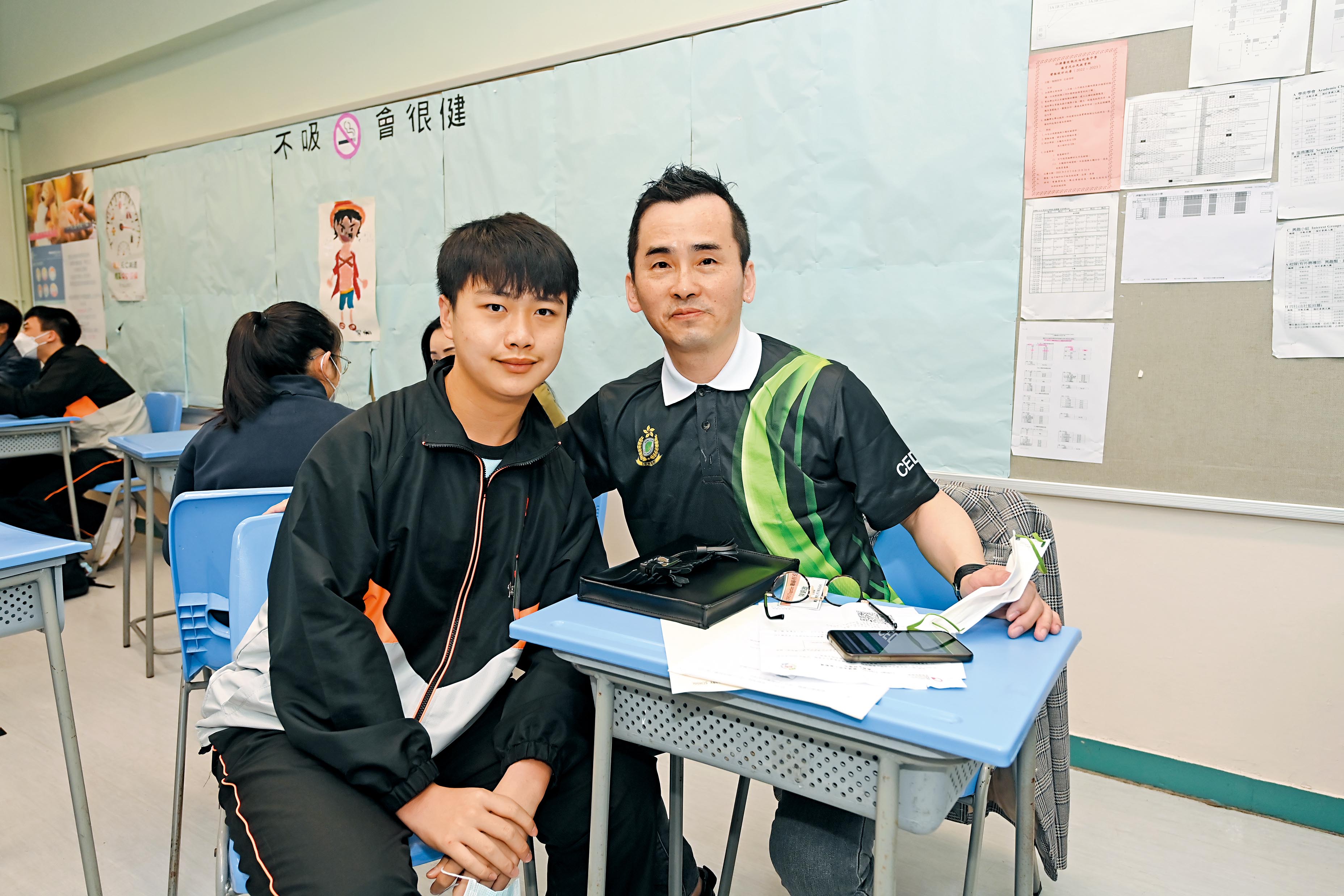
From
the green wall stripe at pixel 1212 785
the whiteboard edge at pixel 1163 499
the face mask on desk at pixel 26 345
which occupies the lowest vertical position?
the green wall stripe at pixel 1212 785

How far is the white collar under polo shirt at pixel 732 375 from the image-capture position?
1514 mm

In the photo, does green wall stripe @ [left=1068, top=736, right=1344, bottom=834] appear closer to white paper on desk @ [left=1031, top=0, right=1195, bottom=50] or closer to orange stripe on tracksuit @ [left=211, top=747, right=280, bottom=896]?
white paper on desk @ [left=1031, top=0, right=1195, bottom=50]

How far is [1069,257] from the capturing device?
2.03 metres

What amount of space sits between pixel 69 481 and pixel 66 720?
2727 millimetres

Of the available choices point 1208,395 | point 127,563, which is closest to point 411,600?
point 1208,395

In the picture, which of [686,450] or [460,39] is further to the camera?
[460,39]

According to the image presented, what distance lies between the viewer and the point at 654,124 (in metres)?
2.66

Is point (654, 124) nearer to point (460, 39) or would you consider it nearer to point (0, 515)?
point (460, 39)

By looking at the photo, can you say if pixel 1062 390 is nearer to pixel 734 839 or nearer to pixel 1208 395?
pixel 1208 395

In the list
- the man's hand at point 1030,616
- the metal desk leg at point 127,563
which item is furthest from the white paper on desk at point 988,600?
the metal desk leg at point 127,563

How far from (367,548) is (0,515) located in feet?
11.4

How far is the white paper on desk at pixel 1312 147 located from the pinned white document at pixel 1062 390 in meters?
0.43

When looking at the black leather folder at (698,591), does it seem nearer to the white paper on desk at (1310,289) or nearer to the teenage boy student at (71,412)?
the white paper on desk at (1310,289)

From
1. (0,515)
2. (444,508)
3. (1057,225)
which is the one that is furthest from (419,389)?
(0,515)
